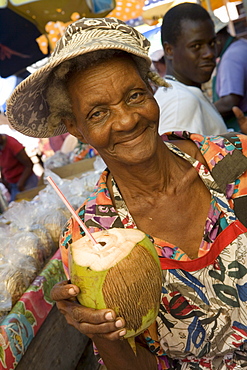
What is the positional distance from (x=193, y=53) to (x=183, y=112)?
2.01 ft

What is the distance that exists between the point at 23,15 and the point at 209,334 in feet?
11.2

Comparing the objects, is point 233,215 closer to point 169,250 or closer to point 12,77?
point 169,250

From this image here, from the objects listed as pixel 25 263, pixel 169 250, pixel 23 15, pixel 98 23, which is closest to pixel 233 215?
pixel 169 250

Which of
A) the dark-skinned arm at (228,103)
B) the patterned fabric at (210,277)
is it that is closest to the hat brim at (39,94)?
the patterned fabric at (210,277)

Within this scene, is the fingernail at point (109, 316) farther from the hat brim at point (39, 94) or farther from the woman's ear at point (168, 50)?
the woman's ear at point (168, 50)

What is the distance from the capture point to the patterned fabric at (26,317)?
5.18ft

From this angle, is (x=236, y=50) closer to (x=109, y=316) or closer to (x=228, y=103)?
(x=228, y=103)

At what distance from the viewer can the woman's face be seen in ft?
4.65

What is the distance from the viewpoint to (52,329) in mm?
2053

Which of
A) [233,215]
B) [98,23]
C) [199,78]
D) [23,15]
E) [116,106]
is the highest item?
[98,23]

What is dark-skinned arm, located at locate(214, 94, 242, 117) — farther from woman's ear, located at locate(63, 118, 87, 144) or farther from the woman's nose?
the woman's nose

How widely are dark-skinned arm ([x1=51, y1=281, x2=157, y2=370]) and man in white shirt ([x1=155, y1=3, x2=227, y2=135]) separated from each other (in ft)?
4.65

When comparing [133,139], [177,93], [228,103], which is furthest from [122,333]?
[228,103]

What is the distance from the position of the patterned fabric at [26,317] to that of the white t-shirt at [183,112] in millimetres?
1029
